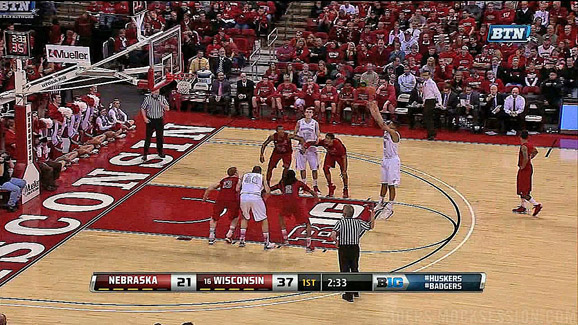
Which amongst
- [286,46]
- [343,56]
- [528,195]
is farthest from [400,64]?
[528,195]

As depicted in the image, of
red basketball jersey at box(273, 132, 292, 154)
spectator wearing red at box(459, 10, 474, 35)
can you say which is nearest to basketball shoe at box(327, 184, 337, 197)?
red basketball jersey at box(273, 132, 292, 154)

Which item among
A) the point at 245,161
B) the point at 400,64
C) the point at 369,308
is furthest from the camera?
the point at 400,64

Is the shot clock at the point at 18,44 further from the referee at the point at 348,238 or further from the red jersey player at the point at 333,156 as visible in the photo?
the referee at the point at 348,238

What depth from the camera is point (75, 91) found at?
27.6 meters

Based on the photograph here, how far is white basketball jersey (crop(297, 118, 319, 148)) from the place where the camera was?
68.7 feet

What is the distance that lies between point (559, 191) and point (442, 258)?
517 cm

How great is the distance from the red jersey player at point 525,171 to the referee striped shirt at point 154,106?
822cm

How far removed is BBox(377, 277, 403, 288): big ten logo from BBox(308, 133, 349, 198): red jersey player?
11189 mm

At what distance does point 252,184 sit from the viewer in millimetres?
17516

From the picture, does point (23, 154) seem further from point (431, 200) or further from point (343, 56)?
point (343, 56)

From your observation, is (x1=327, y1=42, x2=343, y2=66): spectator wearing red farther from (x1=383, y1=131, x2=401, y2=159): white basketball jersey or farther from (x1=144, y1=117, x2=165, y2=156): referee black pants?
(x1=383, y1=131, x2=401, y2=159): white basketball jersey

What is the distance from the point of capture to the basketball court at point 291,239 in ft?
51.3

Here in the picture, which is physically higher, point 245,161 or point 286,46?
point 286,46

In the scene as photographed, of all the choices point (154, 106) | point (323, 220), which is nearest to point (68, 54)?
point (154, 106)
